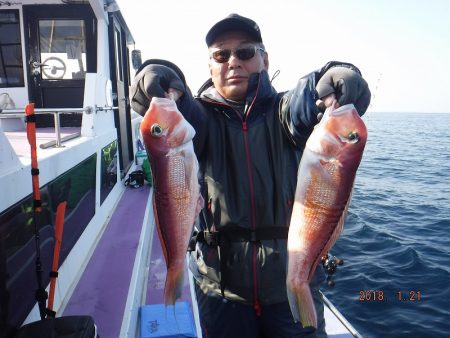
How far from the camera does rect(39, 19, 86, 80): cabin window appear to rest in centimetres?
790

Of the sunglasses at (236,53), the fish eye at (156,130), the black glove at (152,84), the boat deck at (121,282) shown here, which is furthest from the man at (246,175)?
the boat deck at (121,282)

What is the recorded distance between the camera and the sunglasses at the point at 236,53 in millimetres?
2549

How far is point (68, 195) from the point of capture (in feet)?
13.5

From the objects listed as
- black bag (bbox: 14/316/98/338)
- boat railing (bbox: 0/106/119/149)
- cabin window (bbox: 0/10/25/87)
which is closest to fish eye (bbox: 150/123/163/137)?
black bag (bbox: 14/316/98/338)

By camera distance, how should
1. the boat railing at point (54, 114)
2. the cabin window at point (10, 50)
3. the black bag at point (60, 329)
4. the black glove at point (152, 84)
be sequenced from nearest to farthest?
the black glove at point (152, 84) < the black bag at point (60, 329) < the boat railing at point (54, 114) < the cabin window at point (10, 50)

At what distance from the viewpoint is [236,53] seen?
8.36 feet

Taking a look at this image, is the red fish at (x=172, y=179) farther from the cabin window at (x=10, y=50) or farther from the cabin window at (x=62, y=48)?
the cabin window at (x=10, y=50)

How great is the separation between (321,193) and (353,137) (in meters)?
0.33

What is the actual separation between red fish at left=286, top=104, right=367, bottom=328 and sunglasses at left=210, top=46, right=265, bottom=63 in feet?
3.03

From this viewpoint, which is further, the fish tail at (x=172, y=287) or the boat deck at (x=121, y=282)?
the boat deck at (x=121, y=282)

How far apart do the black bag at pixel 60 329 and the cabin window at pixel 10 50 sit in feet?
22.6

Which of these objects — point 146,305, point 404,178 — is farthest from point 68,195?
point 404,178

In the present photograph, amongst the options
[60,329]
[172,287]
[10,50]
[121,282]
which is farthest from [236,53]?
[10,50]

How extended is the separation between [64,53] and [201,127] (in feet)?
22.4
